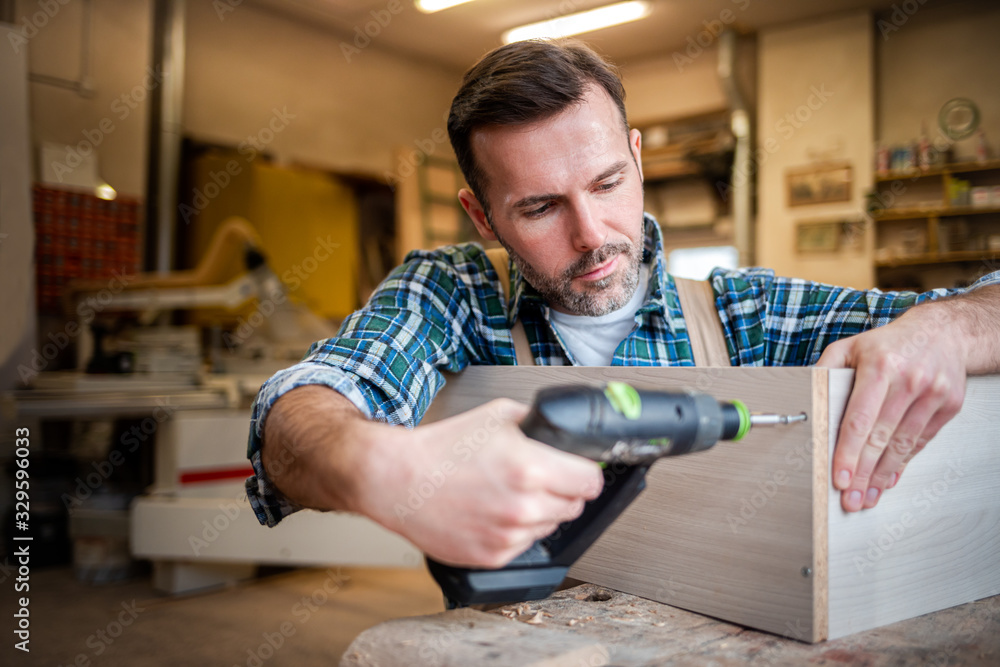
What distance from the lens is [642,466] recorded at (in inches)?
26.7

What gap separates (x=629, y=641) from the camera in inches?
27.9

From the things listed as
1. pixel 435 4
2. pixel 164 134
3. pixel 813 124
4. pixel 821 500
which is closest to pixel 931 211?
pixel 813 124

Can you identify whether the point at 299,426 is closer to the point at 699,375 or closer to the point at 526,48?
the point at 699,375

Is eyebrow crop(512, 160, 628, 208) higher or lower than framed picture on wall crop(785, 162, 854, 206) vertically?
lower

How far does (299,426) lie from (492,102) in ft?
1.96

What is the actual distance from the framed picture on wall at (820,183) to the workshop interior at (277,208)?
0.06ft

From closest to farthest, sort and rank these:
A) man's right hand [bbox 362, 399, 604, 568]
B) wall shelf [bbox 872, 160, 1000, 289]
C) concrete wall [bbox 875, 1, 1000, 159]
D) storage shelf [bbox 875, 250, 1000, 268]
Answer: man's right hand [bbox 362, 399, 604, 568]
storage shelf [bbox 875, 250, 1000, 268]
wall shelf [bbox 872, 160, 1000, 289]
concrete wall [bbox 875, 1, 1000, 159]

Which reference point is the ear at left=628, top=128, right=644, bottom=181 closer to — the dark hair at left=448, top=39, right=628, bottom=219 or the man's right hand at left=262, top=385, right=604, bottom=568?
the dark hair at left=448, top=39, right=628, bottom=219

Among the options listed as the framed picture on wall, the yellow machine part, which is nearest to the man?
the yellow machine part

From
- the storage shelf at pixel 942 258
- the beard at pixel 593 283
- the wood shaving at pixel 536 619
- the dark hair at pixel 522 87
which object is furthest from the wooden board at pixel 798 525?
the storage shelf at pixel 942 258

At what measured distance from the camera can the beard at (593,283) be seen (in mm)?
1129

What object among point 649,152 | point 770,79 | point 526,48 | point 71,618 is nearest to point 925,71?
point 770,79

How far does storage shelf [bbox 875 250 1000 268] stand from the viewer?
410cm

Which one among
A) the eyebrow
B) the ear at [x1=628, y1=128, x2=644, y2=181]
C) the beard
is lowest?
the beard
